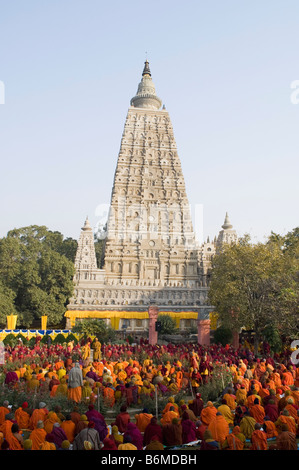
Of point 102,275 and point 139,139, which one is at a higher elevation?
point 139,139

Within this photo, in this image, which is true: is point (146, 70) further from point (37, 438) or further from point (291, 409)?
point (37, 438)

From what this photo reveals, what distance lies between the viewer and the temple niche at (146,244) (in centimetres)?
4675

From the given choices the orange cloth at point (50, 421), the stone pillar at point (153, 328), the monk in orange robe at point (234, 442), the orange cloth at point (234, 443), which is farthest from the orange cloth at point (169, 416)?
the stone pillar at point (153, 328)

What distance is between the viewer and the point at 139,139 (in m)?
60.7

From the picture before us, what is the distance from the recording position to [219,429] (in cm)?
1068

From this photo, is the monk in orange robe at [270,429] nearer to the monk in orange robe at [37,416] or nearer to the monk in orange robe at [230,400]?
the monk in orange robe at [230,400]

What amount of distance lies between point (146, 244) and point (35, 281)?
15.5m

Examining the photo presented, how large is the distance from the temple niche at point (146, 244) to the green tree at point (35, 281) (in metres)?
1.80

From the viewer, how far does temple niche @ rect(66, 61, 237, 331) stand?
4675 centimetres

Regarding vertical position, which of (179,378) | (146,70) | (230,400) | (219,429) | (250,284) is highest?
(146,70)

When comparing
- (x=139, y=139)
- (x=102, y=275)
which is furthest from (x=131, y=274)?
(x=139, y=139)

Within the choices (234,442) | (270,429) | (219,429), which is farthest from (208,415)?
(234,442)
